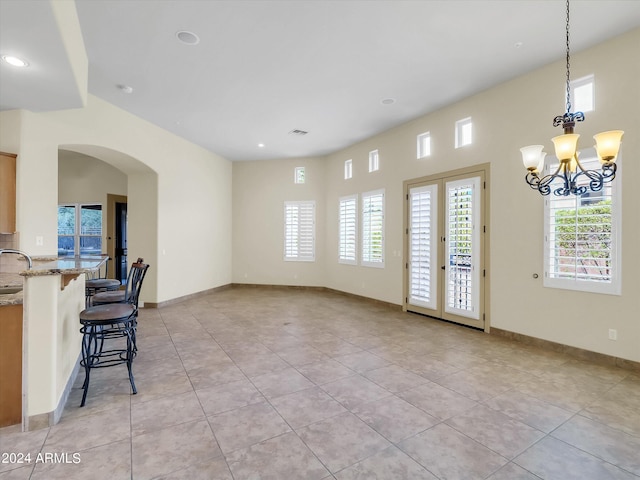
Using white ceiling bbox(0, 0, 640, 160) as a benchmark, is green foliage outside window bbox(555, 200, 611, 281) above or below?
below

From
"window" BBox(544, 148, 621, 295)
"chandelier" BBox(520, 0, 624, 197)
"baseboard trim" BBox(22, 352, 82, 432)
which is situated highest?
"chandelier" BBox(520, 0, 624, 197)

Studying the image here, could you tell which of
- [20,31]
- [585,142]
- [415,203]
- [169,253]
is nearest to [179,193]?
[169,253]

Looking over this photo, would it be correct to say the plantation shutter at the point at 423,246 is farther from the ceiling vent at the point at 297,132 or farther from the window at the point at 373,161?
the ceiling vent at the point at 297,132

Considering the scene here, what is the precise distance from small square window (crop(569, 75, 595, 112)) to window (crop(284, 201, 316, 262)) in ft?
18.7

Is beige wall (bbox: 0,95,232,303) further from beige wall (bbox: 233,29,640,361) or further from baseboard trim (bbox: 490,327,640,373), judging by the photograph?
baseboard trim (bbox: 490,327,640,373)

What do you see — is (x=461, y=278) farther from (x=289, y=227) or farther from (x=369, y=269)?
(x=289, y=227)

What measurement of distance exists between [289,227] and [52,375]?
6.51 metres

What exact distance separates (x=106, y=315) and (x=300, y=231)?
5987 mm

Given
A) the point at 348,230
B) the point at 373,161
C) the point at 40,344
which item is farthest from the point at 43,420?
the point at 373,161

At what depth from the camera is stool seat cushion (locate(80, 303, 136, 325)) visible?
9.10ft

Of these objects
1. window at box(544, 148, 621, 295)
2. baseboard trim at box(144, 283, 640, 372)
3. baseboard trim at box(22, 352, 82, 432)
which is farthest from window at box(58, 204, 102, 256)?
window at box(544, 148, 621, 295)

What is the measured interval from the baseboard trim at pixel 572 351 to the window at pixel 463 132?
2.90m

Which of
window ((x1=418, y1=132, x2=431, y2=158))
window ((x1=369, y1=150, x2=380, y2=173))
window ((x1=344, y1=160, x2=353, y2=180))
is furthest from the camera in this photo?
window ((x1=344, y1=160, x2=353, y2=180))

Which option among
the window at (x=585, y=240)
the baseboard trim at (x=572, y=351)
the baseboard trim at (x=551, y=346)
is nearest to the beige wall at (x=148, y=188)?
the baseboard trim at (x=551, y=346)
